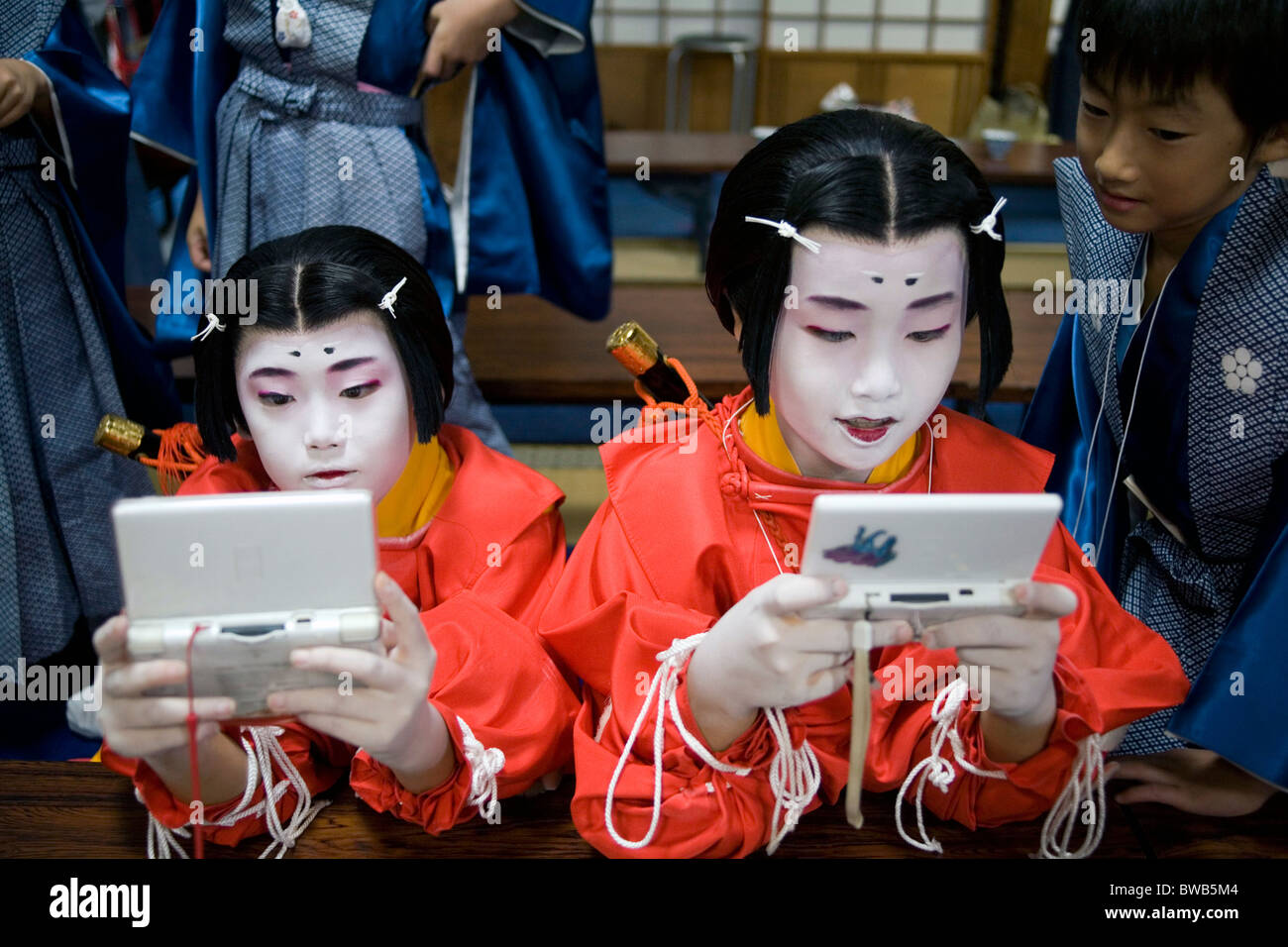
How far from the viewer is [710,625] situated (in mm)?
1191

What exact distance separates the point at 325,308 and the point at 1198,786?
1.05 metres

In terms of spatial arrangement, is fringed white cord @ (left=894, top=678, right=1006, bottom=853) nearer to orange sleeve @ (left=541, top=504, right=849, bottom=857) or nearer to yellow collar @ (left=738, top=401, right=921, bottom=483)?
orange sleeve @ (left=541, top=504, right=849, bottom=857)

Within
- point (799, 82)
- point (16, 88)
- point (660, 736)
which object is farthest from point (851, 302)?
point (799, 82)

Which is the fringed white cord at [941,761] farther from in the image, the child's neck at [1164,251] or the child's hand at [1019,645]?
the child's neck at [1164,251]

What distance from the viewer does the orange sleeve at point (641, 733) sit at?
3.64 feet

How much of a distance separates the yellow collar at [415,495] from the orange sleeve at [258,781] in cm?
26

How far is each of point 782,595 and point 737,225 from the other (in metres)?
0.43

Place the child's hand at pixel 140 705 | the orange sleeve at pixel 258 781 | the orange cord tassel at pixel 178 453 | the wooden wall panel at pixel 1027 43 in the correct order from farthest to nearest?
the wooden wall panel at pixel 1027 43
the orange cord tassel at pixel 178 453
the orange sleeve at pixel 258 781
the child's hand at pixel 140 705

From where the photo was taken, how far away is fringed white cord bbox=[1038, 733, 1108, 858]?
113 centimetres

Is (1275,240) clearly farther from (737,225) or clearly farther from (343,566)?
(343,566)

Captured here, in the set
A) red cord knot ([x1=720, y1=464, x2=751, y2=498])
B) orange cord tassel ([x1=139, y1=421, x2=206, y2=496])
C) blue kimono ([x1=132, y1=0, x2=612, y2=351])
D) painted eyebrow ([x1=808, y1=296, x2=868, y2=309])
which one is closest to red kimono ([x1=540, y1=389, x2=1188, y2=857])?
red cord knot ([x1=720, y1=464, x2=751, y2=498])

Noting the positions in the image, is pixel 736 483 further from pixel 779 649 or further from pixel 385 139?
pixel 385 139

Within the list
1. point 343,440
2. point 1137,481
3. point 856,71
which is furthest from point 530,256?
point 856,71

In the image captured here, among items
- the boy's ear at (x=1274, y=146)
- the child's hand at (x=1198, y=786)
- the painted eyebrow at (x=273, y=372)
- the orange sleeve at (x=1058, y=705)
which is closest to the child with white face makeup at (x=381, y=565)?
the painted eyebrow at (x=273, y=372)
